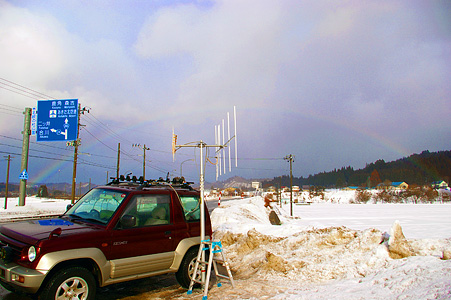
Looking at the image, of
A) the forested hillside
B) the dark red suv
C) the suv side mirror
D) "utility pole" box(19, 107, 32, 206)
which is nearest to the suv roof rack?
the dark red suv

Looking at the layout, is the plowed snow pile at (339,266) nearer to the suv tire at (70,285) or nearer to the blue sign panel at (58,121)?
the suv tire at (70,285)

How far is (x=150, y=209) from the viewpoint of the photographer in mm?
5758

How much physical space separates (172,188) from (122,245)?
1.53m

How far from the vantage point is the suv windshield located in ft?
17.7

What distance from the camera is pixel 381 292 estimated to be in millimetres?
4734

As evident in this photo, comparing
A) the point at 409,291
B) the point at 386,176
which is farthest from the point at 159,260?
the point at 386,176

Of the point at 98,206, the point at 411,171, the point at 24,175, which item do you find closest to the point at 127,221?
the point at 98,206

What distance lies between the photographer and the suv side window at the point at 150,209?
5.48 m

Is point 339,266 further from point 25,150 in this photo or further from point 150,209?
point 25,150

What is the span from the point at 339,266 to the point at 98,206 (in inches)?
193

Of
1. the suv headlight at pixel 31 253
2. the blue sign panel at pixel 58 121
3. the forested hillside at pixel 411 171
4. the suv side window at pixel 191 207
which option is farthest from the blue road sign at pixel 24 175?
the forested hillside at pixel 411 171

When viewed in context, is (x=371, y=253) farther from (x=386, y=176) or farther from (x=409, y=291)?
(x=386, y=176)

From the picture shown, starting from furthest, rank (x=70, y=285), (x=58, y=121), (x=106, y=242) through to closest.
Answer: (x=58, y=121) < (x=106, y=242) < (x=70, y=285)

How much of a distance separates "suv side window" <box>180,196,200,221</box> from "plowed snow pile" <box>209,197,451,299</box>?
56.5 inches
